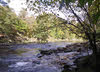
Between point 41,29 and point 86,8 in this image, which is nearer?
point 86,8

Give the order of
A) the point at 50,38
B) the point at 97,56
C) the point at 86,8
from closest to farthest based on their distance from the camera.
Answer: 1. the point at 97,56
2. the point at 86,8
3. the point at 50,38

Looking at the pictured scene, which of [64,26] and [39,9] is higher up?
[39,9]

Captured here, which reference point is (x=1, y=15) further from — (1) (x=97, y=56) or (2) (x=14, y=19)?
(1) (x=97, y=56)

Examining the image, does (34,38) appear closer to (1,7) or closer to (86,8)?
(1,7)

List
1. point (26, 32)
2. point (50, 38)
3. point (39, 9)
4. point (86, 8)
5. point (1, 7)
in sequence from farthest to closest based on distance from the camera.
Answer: point (50, 38)
point (26, 32)
point (1, 7)
point (39, 9)
point (86, 8)

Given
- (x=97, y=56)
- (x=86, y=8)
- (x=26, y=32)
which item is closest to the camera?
(x=97, y=56)

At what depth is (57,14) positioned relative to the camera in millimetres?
6613

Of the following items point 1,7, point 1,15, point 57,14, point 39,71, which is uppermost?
point 1,7

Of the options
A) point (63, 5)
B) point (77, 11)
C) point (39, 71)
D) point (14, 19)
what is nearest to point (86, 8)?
point (77, 11)

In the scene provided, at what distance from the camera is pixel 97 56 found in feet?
19.0

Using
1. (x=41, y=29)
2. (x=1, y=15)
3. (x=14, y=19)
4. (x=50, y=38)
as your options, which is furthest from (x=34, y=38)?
(x=41, y=29)

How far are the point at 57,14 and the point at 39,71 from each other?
145 inches

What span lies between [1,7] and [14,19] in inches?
275

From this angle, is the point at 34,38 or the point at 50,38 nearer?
the point at 34,38
